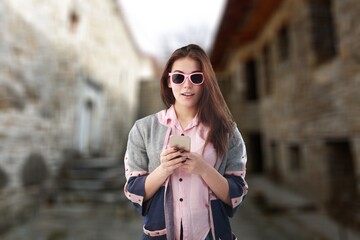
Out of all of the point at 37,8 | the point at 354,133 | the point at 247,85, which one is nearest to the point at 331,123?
the point at 354,133

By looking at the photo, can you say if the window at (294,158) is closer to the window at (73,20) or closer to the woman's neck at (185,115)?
the woman's neck at (185,115)

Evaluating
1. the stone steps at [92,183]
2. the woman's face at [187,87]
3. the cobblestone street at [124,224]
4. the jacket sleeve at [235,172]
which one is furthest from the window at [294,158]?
the woman's face at [187,87]

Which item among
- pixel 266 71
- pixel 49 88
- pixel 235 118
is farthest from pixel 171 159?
pixel 266 71

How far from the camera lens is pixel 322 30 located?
3744 millimetres

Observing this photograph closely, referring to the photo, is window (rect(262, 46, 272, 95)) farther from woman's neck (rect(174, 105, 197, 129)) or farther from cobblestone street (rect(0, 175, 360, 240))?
woman's neck (rect(174, 105, 197, 129))

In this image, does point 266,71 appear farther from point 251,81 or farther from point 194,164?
point 194,164

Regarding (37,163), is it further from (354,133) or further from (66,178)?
(354,133)

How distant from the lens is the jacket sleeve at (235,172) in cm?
72

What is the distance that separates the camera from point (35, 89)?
3.79 m

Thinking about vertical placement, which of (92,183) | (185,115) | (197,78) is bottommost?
(92,183)

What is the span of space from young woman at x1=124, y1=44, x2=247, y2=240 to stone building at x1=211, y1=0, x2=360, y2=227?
3.28ft

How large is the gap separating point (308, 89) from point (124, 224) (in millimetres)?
3554

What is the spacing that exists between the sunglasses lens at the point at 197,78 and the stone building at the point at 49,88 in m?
3.32

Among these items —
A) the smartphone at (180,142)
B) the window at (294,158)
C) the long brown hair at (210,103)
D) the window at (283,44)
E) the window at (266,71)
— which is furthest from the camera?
the window at (266,71)
